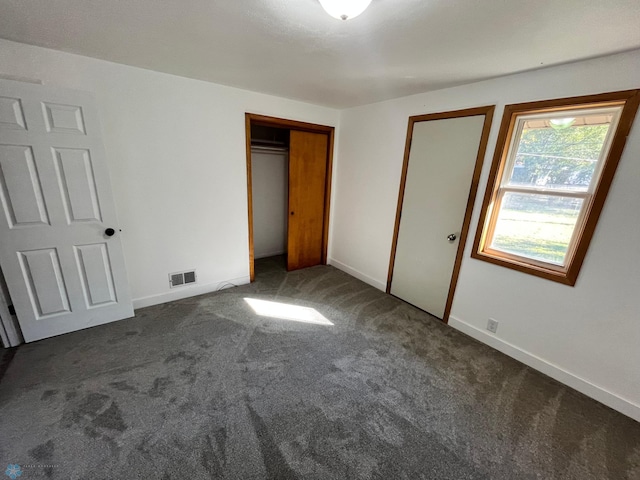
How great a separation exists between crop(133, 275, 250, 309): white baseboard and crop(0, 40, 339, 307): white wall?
0.04 ft

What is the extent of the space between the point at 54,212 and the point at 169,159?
1.02m

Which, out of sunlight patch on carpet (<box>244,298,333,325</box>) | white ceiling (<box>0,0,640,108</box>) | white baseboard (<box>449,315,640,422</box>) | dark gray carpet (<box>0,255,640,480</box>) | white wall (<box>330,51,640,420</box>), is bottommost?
dark gray carpet (<box>0,255,640,480</box>)

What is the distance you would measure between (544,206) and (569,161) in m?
0.36

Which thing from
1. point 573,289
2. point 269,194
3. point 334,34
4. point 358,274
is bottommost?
point 358,274

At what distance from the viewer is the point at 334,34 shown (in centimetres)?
155

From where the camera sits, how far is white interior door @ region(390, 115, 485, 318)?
243cm

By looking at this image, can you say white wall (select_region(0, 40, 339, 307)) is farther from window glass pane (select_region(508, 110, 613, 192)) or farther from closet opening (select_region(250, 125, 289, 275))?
window glass pane (select_region(508, 110, 613, 192))

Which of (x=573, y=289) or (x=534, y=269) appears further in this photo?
(x=534, y=269)

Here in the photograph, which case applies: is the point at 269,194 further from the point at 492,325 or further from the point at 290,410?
the point at 492,325

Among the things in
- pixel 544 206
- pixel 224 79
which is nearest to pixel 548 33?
pixel 544 206

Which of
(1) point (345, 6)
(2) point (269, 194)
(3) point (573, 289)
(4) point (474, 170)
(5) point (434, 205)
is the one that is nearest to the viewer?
(1) point (345, 6)

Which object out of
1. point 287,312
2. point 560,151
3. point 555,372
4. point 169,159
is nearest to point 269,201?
point 169,159

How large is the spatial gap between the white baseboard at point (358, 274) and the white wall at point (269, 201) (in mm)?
1105

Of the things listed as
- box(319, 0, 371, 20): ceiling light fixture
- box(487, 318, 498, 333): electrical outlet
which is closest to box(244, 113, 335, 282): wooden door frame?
box(319, 0, 371, 20): ceiling light fixture
